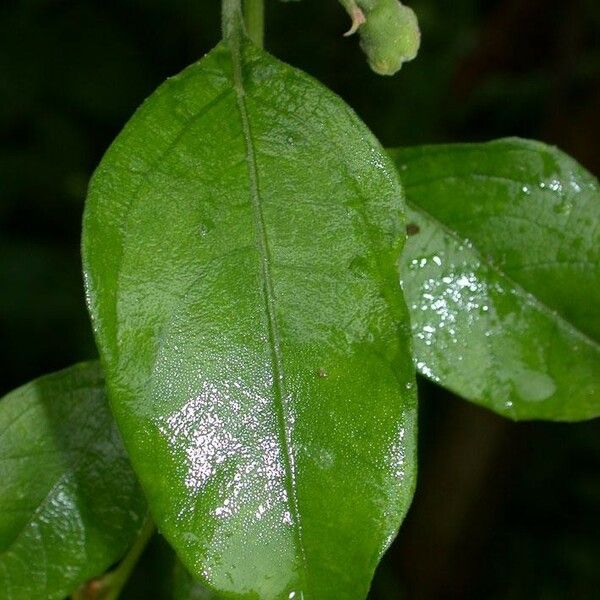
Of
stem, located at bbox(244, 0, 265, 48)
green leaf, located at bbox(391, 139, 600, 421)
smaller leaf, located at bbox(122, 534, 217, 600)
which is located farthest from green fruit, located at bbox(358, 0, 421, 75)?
smaller leaf, located at bbox(122, 534, 217, 600)

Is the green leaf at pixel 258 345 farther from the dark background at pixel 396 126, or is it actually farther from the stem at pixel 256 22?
the dark background at pixel 396 126

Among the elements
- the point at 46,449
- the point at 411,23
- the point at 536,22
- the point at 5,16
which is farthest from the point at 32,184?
the point at 411,23

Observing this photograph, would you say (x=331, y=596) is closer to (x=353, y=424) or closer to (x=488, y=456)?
(x=353, y=424)

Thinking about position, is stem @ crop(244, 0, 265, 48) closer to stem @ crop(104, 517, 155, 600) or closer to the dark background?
stem @ crop(104, 517, 155, 600)

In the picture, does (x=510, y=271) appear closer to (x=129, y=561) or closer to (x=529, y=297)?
(x=529, y=297)

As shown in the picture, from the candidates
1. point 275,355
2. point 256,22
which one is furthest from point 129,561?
point 256,22

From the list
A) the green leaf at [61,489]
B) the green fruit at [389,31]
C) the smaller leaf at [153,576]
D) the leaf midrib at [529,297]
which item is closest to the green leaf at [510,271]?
the leaf midrib at [529,297]
